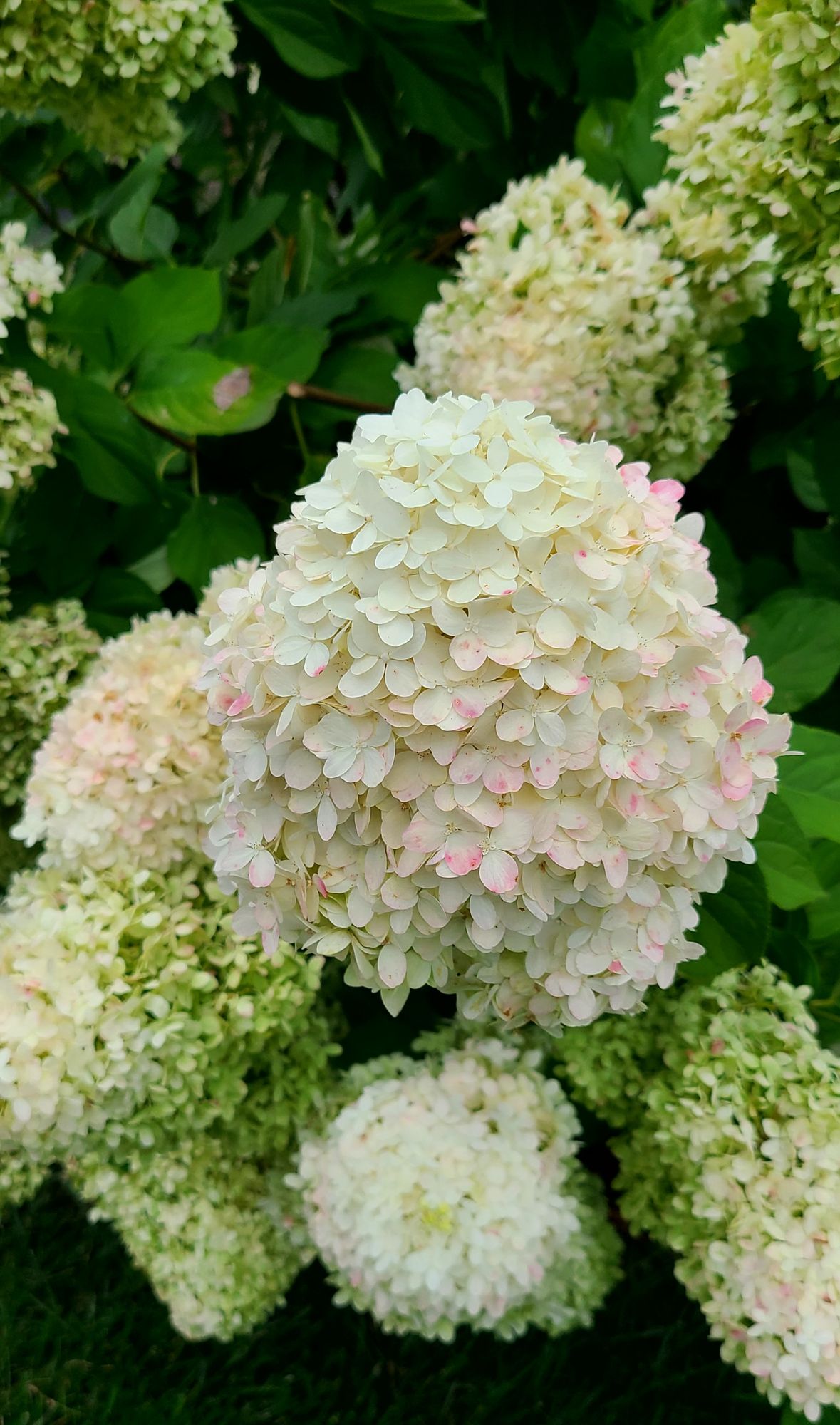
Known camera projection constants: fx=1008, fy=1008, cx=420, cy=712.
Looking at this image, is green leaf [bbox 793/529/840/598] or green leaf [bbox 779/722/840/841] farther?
green leaf [bbox 793/529/840/598]

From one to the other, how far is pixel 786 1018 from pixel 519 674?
0.43 meters

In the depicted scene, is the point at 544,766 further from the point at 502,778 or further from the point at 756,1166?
the point at 756,1166

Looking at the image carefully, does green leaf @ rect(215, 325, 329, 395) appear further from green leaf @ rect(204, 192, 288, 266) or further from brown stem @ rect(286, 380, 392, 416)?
green leaf @ rect(204, 192, 288, 266)

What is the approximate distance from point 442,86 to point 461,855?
2.91 ft

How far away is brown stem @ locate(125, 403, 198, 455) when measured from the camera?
3.23 ft

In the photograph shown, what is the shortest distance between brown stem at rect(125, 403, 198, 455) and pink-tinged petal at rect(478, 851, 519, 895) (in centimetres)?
67

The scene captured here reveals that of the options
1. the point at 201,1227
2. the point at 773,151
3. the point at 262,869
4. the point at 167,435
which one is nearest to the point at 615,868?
the point at 262,869

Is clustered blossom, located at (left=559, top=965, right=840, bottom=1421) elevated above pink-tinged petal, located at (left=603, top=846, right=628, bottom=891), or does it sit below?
below

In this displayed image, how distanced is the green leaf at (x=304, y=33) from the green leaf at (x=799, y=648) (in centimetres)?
67

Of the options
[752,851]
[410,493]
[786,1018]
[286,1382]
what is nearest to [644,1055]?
[786,1018]

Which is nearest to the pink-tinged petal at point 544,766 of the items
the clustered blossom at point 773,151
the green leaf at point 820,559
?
the clustered blossom at point 773,151

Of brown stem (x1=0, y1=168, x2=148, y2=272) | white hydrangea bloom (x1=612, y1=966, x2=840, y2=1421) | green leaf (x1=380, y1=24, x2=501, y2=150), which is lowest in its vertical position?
white hydrangea bloom (x1=612, y1=966, x2=840, y2=1421)

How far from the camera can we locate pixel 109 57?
0.86 metres

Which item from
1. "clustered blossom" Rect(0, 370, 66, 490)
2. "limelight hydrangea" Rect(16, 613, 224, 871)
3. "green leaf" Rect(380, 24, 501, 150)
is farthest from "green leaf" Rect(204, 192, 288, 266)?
"limelight hydrangea" Rect(16, 613, 224, 871)
